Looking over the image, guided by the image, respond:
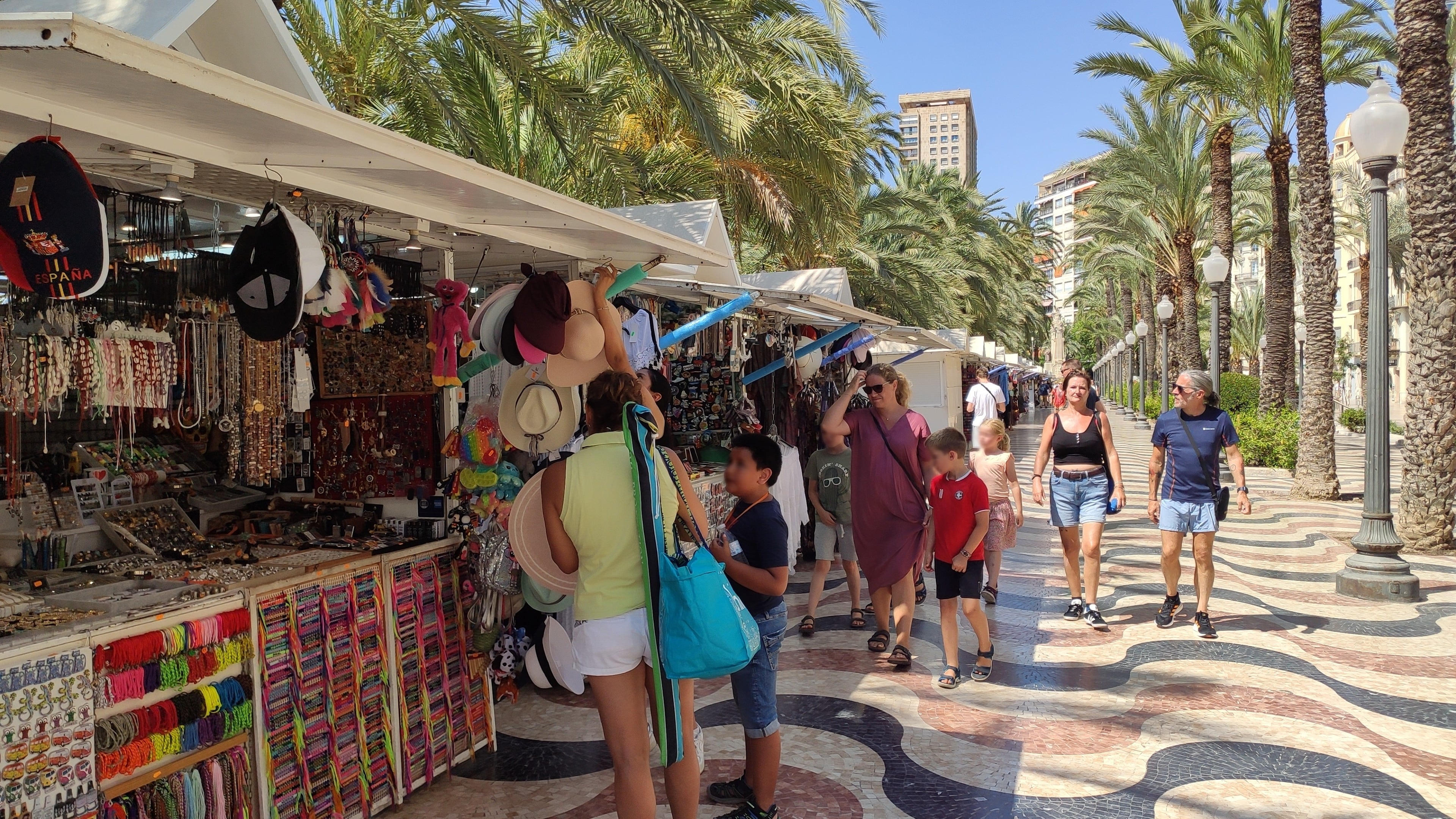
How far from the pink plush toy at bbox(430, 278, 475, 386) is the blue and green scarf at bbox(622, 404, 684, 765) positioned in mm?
1574

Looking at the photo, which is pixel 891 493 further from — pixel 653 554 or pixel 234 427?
pixel 234 427

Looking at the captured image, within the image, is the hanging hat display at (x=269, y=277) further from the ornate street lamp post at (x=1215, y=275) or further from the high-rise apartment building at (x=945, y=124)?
the high-rise apartment building at (x=945, y=124)

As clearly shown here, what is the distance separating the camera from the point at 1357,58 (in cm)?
1716

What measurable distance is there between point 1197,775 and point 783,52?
34.4 ft

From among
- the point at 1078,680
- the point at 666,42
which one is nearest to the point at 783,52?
the point at 666,42

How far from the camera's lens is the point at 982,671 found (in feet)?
18.1

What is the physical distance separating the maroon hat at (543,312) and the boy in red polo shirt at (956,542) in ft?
8.01

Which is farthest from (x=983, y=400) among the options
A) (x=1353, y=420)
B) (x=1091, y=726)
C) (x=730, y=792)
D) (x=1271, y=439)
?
(x=1353, y=420)

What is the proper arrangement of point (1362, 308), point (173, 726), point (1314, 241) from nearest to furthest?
1. point (173, 726)
2. point (1314, 241)
3. point (1362, 308)

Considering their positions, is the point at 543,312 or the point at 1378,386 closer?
the point at 543,312

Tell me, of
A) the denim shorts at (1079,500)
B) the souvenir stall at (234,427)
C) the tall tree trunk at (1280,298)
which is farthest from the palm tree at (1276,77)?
the souvenir stall at (234,427)

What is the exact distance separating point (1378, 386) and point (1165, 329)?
19100mm

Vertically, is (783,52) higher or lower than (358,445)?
higher

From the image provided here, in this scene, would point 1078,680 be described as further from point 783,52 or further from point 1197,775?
point 783,52
